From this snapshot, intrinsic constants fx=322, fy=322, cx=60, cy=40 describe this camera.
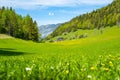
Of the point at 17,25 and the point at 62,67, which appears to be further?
the point at 17,25

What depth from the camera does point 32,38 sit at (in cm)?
13588

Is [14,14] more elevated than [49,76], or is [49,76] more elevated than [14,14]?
[14,14]

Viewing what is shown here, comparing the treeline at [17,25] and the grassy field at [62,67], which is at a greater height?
the treeline at [17,25]

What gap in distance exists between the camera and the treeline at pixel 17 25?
4953 inches

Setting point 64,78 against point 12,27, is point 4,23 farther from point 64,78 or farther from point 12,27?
point 64,78

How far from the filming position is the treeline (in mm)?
125800

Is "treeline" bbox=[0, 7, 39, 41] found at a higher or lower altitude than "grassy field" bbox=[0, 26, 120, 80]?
higher

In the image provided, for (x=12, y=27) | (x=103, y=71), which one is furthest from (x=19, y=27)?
(x=103, y=71)

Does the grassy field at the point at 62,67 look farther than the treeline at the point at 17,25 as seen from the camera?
No

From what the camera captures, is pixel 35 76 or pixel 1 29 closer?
pixel 35 76

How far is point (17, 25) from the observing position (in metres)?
128

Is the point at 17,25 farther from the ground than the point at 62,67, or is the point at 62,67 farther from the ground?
the point at 17,25

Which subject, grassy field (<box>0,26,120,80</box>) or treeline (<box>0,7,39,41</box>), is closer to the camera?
grassy field (<box>0,26,120,80</box>)

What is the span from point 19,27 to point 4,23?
6.81m
